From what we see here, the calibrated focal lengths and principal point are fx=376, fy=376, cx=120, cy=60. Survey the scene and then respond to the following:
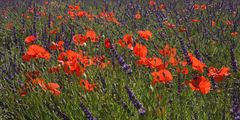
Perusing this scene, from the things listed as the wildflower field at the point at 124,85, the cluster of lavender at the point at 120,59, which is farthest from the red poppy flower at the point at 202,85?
the cluster of lavender at the point at 120,59

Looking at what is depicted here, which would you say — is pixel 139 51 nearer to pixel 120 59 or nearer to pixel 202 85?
pixel 120 59

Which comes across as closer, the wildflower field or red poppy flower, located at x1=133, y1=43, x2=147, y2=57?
the wildflower field

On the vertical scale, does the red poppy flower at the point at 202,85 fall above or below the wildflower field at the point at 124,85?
above

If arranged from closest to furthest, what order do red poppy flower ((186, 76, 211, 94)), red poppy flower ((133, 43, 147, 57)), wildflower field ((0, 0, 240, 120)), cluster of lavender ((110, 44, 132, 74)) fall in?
red poppy flower ((186, 76, 211, 94))
wildflower field ((0, 0, 240, 120))
cluster of lavender ((110, 44, 132, 74))
red poppy flower ((133, 43, 147, 57))

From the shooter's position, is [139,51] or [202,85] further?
[139,51]

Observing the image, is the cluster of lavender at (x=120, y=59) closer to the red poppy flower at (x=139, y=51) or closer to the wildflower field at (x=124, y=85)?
the wildflower field at (x=124, y=85)

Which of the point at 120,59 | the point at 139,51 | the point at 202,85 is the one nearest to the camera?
the point at 202,85

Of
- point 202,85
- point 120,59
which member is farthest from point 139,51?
point 202,85

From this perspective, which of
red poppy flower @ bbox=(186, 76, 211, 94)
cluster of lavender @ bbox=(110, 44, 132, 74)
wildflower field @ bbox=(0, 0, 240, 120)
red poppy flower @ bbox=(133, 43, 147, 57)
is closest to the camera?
red poppy flower @ bbox=(186, 76, 211, 94)

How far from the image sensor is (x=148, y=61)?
7.37 feet

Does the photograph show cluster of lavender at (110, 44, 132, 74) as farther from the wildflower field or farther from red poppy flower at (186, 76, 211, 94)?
red poppy flower at (186, 76, 211, 94)

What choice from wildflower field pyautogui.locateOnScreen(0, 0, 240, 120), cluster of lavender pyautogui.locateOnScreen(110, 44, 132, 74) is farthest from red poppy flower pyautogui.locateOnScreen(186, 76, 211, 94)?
cluster of lavender pyautogui.locateOnScreen(110, 44, 132, 74)

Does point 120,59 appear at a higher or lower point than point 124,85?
higher

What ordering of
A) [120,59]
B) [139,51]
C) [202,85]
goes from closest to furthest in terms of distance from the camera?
[202,85] → [120,59] → [139,51]
